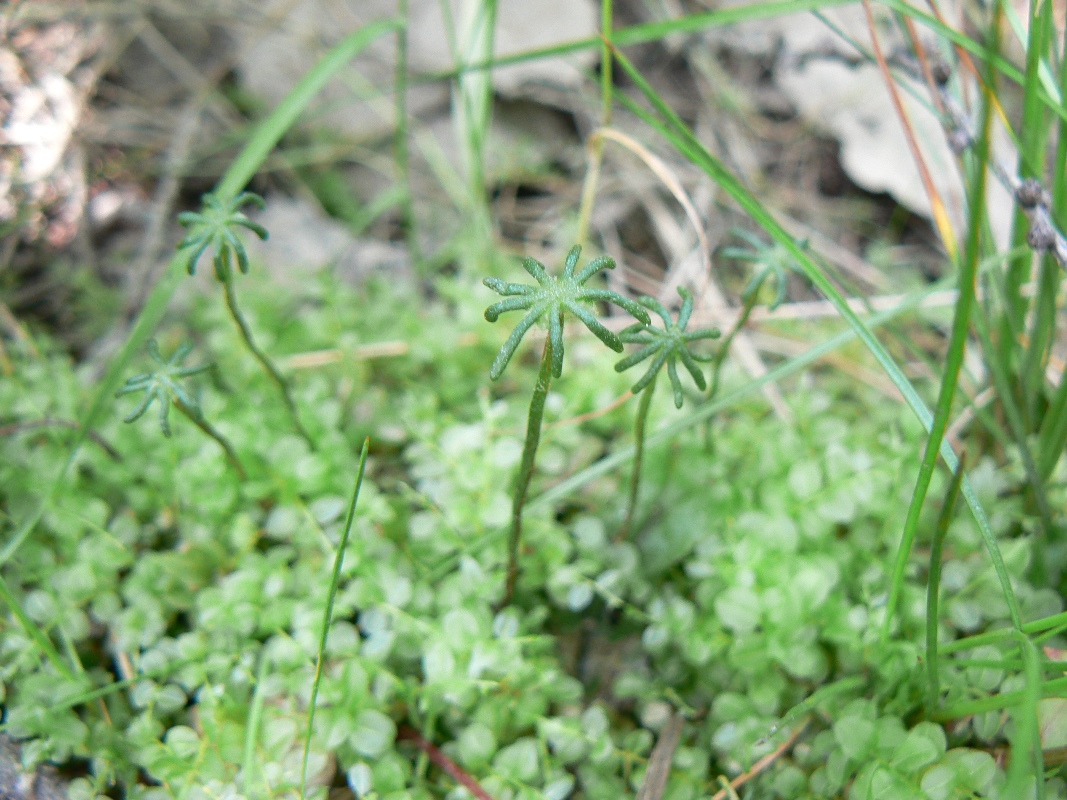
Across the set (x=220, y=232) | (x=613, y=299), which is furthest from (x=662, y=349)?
(x=220, y=232)

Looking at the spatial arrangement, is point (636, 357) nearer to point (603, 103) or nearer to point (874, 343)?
point (874, 343)

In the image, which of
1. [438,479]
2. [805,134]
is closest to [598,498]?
[438,479]

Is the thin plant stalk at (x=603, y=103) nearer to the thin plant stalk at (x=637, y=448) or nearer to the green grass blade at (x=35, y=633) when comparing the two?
the thin plant stalk at (x=637, y=448)

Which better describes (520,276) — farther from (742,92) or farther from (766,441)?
(742,92)

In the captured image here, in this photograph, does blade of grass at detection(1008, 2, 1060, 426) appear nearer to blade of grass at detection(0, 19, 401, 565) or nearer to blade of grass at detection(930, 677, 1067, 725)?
blade of grass at detection(930, 677, 1067, 725)

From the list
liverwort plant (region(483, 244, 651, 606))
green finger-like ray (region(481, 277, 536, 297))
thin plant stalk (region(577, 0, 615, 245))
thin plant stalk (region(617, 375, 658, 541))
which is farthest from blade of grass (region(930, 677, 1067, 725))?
thin plant stalk (region(577, 0, 615, 245))

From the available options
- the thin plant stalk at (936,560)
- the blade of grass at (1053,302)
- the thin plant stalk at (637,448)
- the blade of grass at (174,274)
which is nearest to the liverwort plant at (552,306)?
the thin plant stalk at (637,448)
